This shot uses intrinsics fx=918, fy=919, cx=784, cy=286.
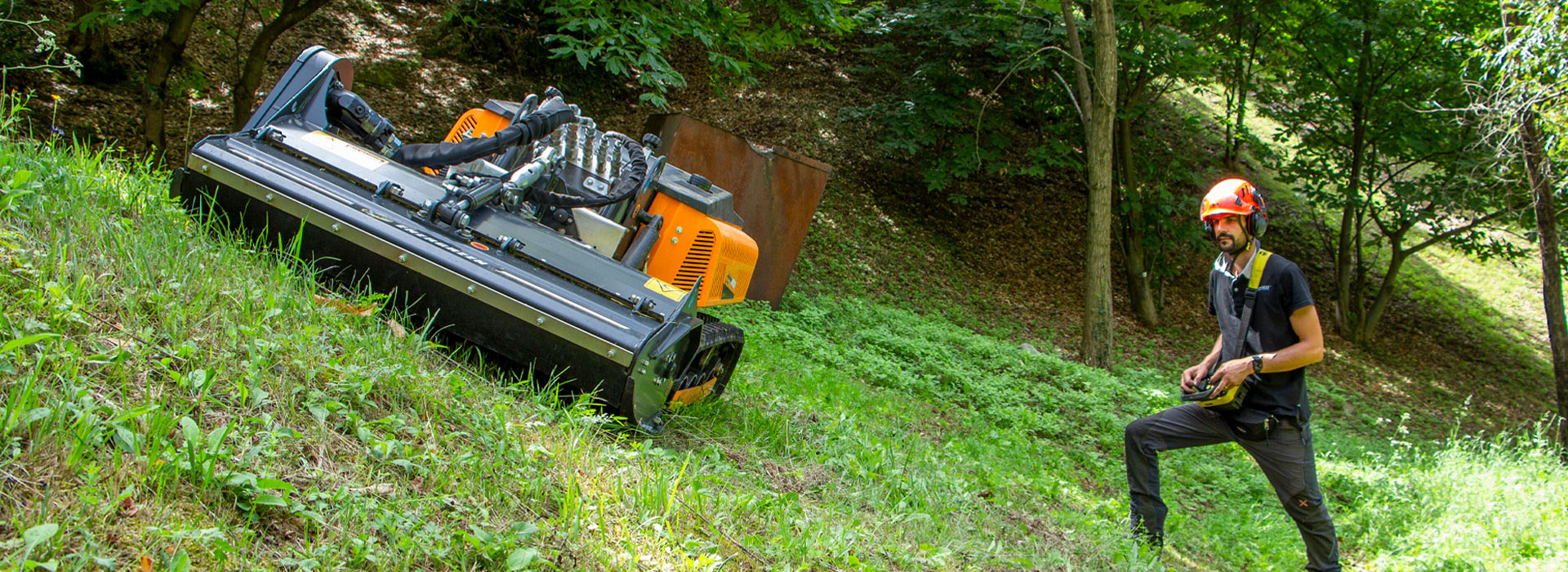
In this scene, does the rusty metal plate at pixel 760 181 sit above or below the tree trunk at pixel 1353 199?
below

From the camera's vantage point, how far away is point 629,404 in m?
3.41

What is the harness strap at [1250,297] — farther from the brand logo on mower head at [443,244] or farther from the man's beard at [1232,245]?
the brand logo on mower head at [443,244]

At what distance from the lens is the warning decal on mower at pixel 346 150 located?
153 inches

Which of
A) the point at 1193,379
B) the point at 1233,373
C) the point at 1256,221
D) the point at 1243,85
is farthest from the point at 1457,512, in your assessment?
the point at 1243,85

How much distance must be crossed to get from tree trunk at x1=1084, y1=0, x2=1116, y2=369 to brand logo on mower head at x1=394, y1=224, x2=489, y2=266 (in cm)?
725

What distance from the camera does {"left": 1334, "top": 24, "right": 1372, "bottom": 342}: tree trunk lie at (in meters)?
13.2

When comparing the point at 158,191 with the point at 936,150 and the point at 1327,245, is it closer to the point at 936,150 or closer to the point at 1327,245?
the point at 936,150

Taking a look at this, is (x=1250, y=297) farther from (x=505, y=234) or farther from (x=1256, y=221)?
(x=505, y=234)

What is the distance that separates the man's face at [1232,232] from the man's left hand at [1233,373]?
508mm

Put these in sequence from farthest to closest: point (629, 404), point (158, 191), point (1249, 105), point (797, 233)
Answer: point (1249, 105) < point (797, 233) < point (158, 191) < point (629, 404)

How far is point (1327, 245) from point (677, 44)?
11.1 metres

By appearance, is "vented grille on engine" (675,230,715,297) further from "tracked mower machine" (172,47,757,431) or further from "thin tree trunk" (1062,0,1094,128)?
"thin tree trunk" (1062,0,1094,128)

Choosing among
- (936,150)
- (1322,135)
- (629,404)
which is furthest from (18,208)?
(1322,135)

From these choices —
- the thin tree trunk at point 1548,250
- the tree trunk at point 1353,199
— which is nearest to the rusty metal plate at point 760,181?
the thin tree trunk at point 1548,250
